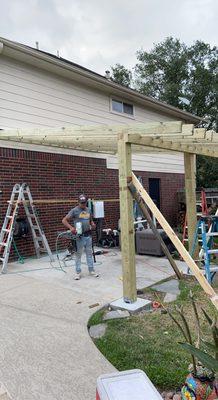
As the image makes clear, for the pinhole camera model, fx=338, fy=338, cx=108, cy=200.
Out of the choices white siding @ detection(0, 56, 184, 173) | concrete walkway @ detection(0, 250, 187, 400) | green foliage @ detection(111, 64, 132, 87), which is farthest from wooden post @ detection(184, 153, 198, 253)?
green foliage @ detection(111, 64, 132, 87)

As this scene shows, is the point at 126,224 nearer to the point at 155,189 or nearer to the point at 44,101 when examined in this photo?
the point at 44,101

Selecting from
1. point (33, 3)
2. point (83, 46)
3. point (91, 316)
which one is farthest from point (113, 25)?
point (91, 316)

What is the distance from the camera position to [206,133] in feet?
15.9

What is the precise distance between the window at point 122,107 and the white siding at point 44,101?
22 centimetres

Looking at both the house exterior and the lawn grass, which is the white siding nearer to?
the house exterior

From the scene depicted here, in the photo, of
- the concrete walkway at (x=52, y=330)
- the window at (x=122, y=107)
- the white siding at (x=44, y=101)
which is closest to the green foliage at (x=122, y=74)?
the window at (x=122, y=107)

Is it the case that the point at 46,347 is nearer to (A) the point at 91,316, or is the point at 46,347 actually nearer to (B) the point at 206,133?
(A) the point at 91,316

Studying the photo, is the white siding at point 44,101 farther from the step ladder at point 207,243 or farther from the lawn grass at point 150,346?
the lawn grass at point 150,346

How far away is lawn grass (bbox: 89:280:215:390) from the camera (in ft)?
10.6

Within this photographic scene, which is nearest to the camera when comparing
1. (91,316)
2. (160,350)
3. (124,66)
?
(160,350)

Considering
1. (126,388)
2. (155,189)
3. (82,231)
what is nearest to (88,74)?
(82,231)

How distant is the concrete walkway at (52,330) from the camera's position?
3.02 meters

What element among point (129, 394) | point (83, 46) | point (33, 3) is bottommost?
point (129, 394)

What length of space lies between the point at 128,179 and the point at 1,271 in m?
3.74
